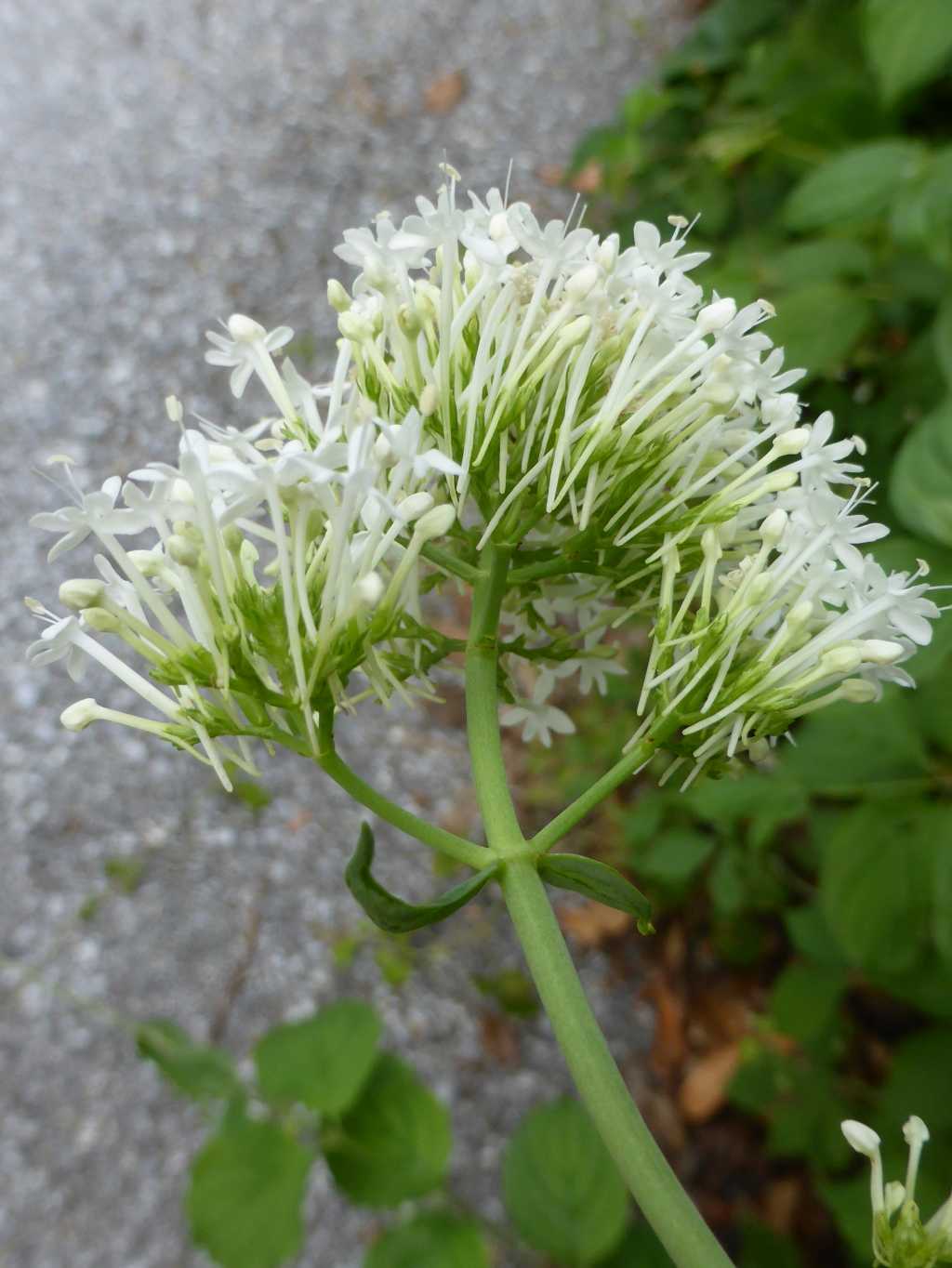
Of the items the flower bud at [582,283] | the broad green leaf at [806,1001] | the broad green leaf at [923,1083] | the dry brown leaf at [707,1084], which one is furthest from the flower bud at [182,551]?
the dry brown leaf at [707,1084]

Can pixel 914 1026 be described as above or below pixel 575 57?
below

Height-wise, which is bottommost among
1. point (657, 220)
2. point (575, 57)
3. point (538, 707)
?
point (538, 707)

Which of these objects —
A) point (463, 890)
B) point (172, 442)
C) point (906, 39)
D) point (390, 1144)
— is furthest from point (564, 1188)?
point (172, 442)

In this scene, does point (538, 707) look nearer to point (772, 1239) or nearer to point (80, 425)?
point (772, 1239)

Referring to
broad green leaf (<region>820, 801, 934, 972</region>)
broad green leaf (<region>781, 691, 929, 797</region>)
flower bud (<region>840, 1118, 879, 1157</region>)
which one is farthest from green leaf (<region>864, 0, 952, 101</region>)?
flower bud (<region>840, 1118, 879, 1157</region>)

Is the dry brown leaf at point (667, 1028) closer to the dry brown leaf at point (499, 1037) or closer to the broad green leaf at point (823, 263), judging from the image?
the dry brown leaf at point (499, 1037)

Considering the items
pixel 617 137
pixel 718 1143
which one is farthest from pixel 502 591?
pixel 617 137

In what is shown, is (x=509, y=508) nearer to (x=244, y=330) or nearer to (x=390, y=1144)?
(x=244, y=330)
